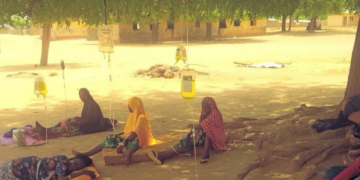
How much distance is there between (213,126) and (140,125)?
107 cm

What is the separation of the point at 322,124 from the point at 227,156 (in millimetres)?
1338

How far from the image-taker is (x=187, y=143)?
18.2ft

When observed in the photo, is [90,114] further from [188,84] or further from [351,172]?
[351,172]

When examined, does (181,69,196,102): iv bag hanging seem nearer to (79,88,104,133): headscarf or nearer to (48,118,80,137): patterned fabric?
(79,88,104,133): headscarf

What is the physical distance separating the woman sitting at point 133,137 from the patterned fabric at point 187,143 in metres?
0.51

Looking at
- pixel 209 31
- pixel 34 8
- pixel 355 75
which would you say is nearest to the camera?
pixel 34 8

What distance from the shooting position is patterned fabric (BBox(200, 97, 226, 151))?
5430mm

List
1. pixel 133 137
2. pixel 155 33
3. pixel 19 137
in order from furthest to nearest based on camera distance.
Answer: pixel 155 33
pixel 19 137
pixel 133 137

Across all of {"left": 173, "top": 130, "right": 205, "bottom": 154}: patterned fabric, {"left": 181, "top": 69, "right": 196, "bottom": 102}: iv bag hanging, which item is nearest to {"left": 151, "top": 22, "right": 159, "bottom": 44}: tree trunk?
{"left": 173, "top": 130, "right": 205, "bottom": 154}: patterned fabric

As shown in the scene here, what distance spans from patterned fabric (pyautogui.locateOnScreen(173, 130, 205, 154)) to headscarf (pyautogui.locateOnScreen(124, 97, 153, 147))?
0.49 metres

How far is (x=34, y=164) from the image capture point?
455 centimetres

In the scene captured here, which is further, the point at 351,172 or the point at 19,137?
the point at 19,137

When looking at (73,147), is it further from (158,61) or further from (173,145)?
(158,61)

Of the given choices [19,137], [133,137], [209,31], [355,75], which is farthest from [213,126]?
[209,31]
